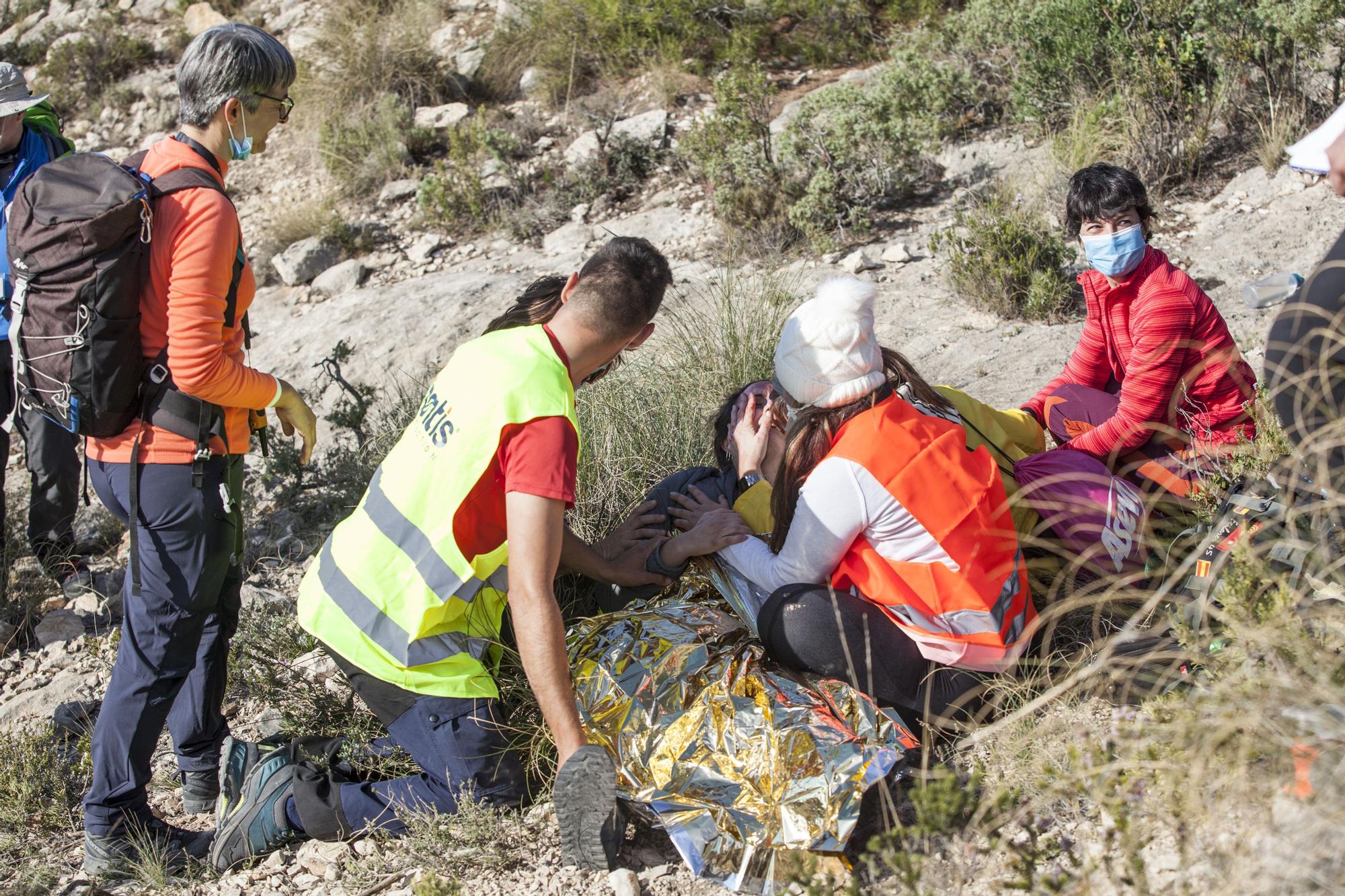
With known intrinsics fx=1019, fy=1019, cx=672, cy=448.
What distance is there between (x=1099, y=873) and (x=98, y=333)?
2412 mm

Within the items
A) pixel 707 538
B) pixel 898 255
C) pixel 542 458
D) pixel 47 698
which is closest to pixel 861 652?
pixel 707 538

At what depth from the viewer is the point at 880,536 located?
7.59 ft

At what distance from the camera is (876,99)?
652 cm

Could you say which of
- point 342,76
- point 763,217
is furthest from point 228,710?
point 342,76

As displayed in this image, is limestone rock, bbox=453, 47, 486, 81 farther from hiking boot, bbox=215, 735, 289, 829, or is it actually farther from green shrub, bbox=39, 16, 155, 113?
hiking boot, bbox=215, 735, 289, 829

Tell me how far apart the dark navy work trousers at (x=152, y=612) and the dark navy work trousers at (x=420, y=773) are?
1.25 ft

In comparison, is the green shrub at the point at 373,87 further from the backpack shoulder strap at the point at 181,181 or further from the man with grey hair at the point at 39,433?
the backpack shoulder strap at the point at 181,181

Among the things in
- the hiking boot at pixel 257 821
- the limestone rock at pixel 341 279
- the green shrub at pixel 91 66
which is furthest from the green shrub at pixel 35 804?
the green shrub at pixel 91 66

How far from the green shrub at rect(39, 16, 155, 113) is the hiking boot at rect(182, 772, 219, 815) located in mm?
9813

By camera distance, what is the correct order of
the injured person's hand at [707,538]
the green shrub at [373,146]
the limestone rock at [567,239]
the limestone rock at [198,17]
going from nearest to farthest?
the injured person's hand at [707,538] < the limestone rock at [567,239] < the green shrub at [373,146] < the limestone rock at [198,17]

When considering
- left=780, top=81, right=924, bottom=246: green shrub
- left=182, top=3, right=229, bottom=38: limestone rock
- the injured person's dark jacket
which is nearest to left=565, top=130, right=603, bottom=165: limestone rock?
left=780, top=81, right=924, bottom=246: green shrub

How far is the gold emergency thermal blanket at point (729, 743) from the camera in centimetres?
215

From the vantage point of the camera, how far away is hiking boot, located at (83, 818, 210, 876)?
8.15 ft

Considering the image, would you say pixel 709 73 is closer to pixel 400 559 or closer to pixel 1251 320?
pixel 1251 320
